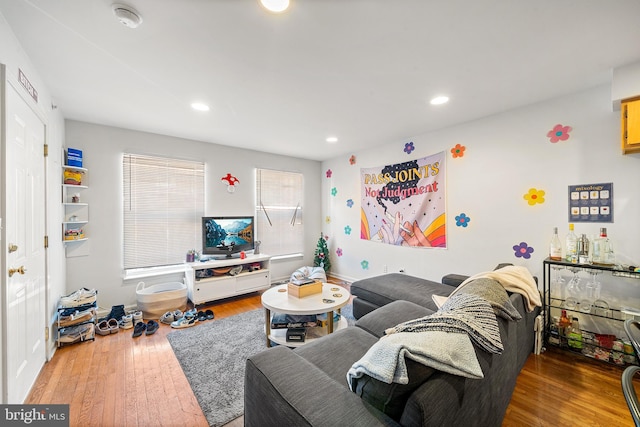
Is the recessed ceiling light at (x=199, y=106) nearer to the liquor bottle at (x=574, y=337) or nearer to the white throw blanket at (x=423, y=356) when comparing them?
the white throw blanket at (x=423, y=356)

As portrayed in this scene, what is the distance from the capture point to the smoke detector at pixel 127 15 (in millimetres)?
1281

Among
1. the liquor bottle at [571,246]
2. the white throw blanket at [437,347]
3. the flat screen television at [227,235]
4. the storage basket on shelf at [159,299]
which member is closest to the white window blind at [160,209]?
the flat screen television at [227,235]

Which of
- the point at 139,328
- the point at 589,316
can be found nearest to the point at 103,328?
the point at 139,328

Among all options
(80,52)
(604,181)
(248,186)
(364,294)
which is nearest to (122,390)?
(364,294)

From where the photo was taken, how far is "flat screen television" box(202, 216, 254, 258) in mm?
3568

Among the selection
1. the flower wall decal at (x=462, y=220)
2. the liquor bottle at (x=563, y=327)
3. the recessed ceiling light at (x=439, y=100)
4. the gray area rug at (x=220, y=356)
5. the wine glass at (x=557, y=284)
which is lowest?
the gray area rug at (x=220, y=356)

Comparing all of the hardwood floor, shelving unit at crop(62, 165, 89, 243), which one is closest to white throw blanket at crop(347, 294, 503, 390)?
the hardwood floor

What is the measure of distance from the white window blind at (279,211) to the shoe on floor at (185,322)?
1655 millimetres

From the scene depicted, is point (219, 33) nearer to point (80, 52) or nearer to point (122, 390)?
point (80, 52)

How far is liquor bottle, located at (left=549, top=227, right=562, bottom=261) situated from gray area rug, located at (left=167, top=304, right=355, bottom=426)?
200 cm

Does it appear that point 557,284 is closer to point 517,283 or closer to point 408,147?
point 517,283

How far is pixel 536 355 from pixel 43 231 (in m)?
4.34

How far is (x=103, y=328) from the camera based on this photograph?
2.65 metres

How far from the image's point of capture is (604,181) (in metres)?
2.12
